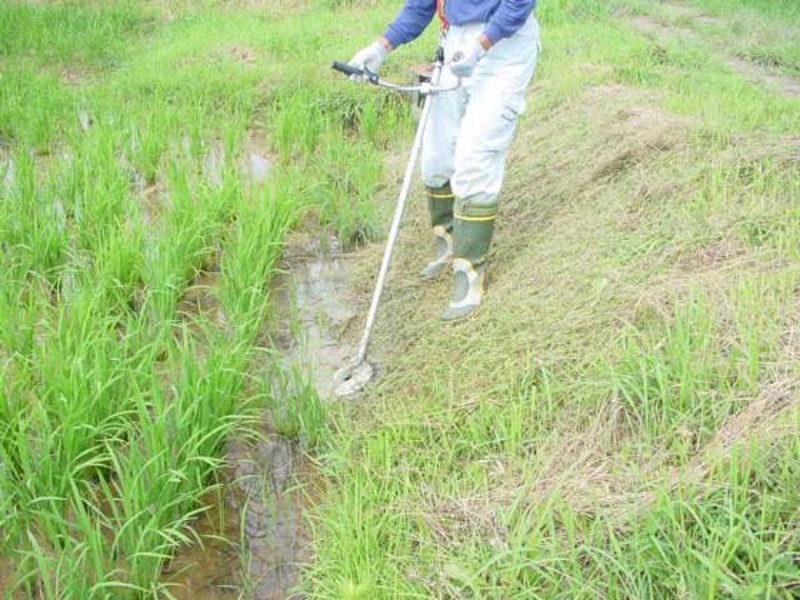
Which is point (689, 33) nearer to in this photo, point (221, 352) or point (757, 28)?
point (757, 28)

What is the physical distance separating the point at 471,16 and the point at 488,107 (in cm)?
34

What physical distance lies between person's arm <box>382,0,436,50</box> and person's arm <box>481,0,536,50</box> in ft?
1.76

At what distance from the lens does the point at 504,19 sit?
105 inches

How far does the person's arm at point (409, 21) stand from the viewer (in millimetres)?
3141

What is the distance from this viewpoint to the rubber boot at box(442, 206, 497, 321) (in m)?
3.00

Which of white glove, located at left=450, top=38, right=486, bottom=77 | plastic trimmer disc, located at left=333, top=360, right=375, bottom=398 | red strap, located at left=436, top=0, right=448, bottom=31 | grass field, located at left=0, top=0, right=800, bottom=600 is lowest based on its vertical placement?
plastic trimmer disc, located at left=333, top=360, right=375, bottom=398

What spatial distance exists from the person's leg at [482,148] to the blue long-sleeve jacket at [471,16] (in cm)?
14

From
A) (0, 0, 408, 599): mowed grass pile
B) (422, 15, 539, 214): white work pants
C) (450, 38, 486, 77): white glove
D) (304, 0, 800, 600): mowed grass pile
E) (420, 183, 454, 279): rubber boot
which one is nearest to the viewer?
(304, 0, 800, 600): mowed grass pile

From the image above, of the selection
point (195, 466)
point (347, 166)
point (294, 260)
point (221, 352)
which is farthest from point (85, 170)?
point (195, 466)

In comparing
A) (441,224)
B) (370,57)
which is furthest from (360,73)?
(441,224)

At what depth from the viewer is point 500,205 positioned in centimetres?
392

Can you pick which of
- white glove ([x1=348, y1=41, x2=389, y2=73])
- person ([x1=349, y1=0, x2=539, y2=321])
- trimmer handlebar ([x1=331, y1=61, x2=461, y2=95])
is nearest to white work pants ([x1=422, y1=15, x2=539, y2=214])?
person ([x1=349, y1=0, x2=539, y2=321])

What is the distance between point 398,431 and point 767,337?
109 cm

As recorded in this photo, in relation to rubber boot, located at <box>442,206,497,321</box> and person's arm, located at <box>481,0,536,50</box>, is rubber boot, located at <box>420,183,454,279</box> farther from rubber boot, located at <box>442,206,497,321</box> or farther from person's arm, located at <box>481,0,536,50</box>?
person's arm, located at <box>481,0,536,50</box>
